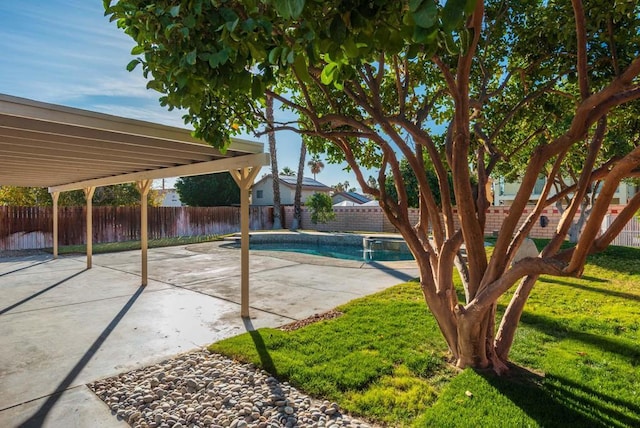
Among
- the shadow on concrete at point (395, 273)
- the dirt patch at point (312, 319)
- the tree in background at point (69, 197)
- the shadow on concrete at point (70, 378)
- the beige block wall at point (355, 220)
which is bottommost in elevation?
the shadow on concrete at point (70, 378)

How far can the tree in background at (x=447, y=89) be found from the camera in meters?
1.66

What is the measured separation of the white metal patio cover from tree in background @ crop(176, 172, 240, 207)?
1993cm

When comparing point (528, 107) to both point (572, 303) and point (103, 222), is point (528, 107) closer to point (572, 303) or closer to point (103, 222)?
point (572, 303)

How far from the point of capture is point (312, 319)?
5.78m

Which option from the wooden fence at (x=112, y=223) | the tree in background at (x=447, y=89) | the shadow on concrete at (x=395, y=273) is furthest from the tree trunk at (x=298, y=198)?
the tree in background at (x=447, y=89)

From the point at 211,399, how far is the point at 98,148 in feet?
14.2

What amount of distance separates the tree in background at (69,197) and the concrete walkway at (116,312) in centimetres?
826

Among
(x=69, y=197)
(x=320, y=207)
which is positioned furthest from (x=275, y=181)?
(x=69, y=197)

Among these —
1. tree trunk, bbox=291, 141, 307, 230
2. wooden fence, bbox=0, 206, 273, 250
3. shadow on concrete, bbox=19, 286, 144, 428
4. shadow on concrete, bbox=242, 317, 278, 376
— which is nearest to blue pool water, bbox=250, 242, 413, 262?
tree trunk, bbox=291, 141, 307, 230

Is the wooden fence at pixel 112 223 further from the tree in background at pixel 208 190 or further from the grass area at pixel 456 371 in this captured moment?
the grass area at pixel 456 371

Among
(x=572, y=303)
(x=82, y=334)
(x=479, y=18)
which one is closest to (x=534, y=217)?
(x=479, y=18)

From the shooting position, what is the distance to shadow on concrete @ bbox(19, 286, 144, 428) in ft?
10.2

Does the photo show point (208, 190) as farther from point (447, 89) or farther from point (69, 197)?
point (447, 89)

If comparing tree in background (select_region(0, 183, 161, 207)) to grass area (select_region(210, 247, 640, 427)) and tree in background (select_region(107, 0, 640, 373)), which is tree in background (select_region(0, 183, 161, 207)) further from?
tree in background (select_region(107, 0, 640, 373))
